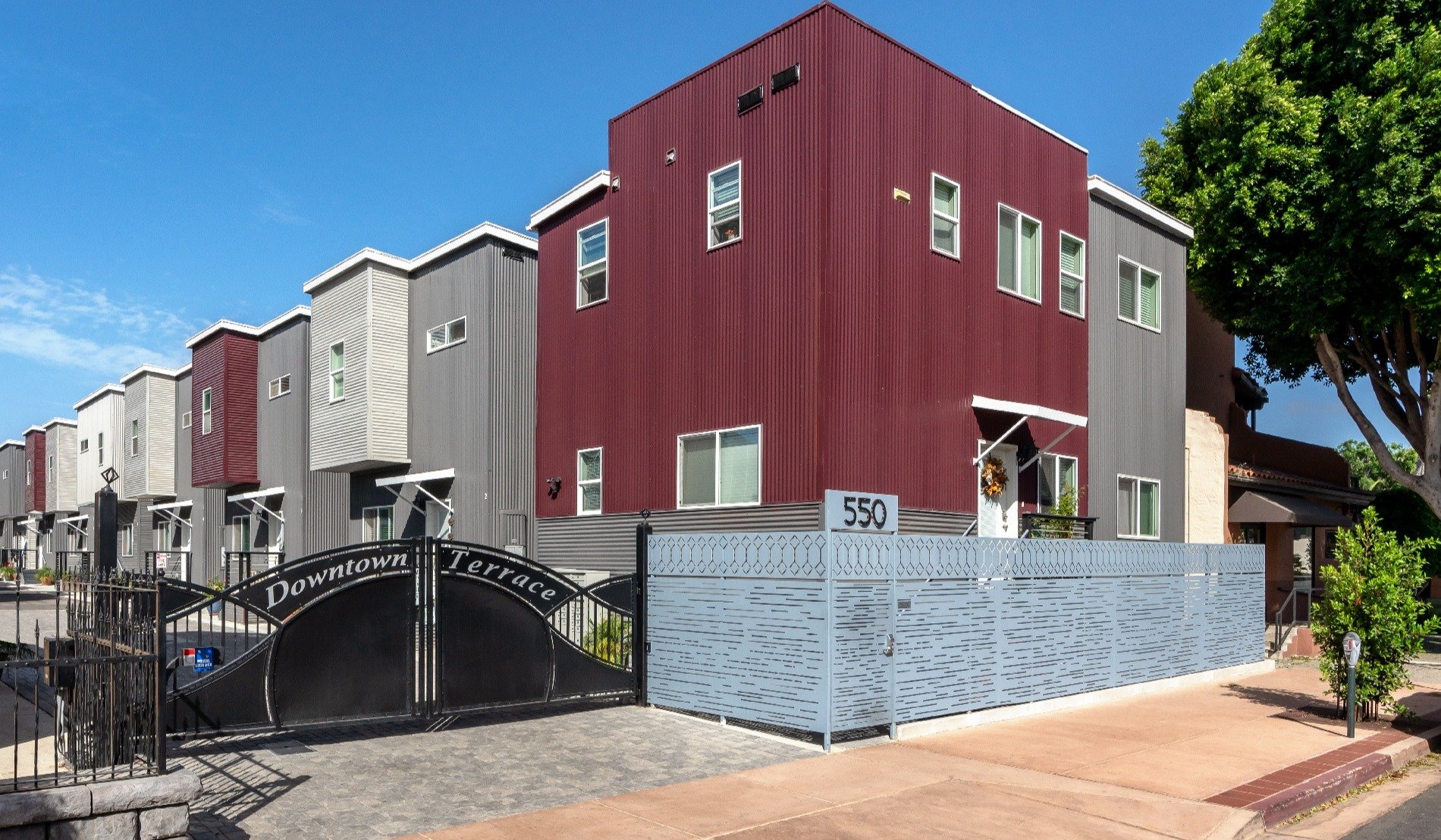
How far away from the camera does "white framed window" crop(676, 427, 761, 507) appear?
16.4 meters

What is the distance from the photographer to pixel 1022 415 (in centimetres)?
1847

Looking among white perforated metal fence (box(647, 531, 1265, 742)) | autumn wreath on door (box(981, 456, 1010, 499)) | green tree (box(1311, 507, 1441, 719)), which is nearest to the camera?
white perforated metal fence (box(647, 531, 1265, 742))

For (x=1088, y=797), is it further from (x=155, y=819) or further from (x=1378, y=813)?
(x=155, y=819)

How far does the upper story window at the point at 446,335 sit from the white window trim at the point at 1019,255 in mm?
10347

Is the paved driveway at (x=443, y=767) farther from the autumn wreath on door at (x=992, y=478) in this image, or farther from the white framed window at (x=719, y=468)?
the autumn wreath on door at (x=992, y=478)

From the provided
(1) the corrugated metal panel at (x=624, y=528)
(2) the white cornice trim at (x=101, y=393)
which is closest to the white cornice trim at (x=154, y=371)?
(2) the white cornice trim at (x=101, y=393)

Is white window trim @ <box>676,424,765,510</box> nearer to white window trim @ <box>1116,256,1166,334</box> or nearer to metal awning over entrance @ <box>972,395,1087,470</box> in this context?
metal awning over entrance @ <box>972,395,1087,470</box>

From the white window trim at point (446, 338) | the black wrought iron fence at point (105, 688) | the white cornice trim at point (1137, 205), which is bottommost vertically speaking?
the black wrought iron fence at point (105, 688)

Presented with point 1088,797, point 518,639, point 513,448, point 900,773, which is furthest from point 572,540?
point 1088,797

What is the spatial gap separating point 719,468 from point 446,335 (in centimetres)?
879

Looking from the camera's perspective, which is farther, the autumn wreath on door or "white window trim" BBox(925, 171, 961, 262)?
the autumn wreath on door

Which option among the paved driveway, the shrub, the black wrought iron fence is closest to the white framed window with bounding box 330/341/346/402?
the shrub

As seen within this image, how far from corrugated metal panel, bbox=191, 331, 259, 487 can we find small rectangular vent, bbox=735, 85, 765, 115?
20.3 meters

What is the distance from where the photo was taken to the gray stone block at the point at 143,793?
676cm
